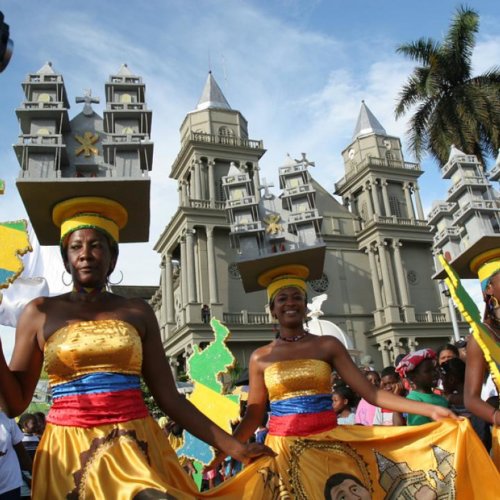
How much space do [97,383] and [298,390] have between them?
159 centimetres

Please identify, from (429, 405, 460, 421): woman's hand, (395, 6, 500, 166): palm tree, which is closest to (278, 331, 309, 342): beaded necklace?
(429, 405, 460, 421): woman's hand

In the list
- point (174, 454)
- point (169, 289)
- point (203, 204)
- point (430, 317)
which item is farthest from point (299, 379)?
point (430, 317)

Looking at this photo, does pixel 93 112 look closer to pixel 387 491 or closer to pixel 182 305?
pixel 387 491

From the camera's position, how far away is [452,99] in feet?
64.3

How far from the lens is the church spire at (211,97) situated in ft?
119

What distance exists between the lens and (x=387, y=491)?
128 inches

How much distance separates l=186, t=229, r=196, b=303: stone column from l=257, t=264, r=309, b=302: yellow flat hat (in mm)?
27167

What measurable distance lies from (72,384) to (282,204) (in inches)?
132

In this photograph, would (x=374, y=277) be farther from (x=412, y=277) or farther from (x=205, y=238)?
(x=205, y=238)

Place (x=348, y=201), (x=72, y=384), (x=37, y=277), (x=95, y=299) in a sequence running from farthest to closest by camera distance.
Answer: (x=348, y=201)
(x=37, y=277)
(x=95, y=299)
(x=72, y=384)

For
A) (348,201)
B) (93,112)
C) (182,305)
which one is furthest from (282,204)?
(348,201)

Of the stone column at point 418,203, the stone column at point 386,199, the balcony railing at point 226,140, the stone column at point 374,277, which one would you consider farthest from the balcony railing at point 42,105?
the stone column at point 418,203

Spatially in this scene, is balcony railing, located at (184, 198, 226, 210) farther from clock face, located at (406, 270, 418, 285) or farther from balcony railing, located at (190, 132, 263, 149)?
clock face, located at (406, 270, 418, 285)

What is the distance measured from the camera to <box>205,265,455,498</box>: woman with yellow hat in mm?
3256
